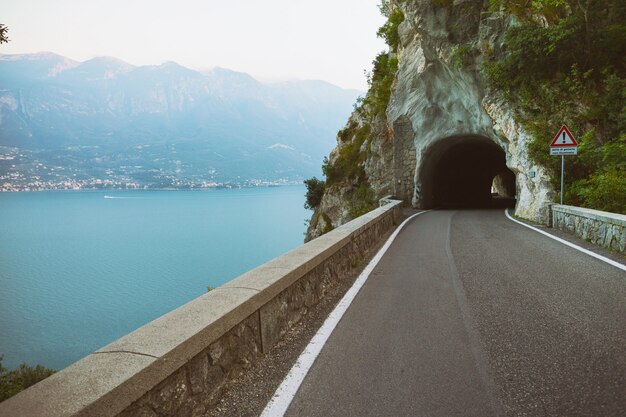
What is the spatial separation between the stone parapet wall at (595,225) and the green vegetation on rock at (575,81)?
1.34 meters

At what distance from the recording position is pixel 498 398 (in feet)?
9.64

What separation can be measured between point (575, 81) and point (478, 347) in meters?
15.9

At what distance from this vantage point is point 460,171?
35719mm

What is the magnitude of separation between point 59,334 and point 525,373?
4911 cm

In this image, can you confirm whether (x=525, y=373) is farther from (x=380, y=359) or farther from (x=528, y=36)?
(x=528, y=36)

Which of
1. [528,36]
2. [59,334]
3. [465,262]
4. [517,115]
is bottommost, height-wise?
[59,334]

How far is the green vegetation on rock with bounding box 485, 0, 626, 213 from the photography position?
46.2 feet

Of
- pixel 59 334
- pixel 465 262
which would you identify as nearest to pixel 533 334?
pixel 465 262

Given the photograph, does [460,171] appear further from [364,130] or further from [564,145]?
[564,145]

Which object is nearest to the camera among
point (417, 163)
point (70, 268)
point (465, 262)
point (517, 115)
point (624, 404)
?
point (624, 404)

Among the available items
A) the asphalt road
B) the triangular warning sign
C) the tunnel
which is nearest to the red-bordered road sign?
the triangular warning sign

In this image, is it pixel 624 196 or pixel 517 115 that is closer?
pixel 624 196

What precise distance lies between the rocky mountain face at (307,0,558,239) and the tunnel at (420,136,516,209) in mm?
97

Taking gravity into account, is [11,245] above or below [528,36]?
below
